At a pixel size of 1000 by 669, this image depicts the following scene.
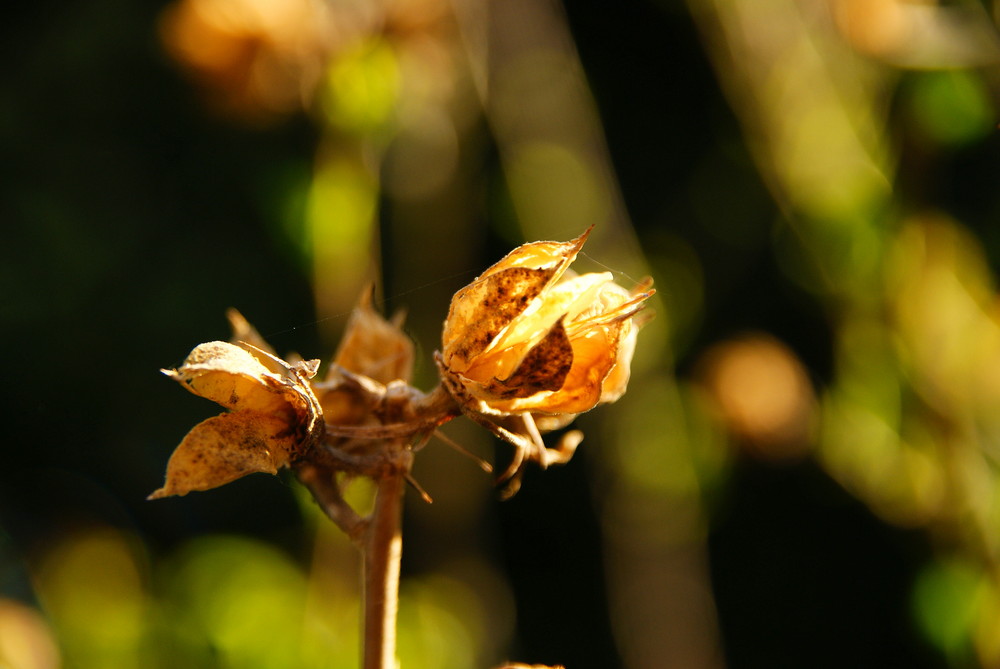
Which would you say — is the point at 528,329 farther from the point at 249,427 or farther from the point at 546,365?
the point at 249,427

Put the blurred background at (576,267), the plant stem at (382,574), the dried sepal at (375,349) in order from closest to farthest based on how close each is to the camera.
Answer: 1. the plant stem at (382,574)
2. the dried sepal at (375,349)
3. the blurred background at (576,267)

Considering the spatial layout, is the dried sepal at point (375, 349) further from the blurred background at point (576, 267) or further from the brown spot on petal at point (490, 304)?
the blurred background at point (576, 267)

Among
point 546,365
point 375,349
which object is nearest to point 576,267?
point 375,349

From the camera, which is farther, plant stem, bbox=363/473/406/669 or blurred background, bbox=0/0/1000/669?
blurred background, bbox=0/0/1000/669

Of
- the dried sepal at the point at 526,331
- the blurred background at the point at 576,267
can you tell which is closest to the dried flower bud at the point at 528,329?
the dried sepal at the point at 526,331

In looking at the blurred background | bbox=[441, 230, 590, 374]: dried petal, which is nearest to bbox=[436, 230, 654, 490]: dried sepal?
bbox=[441, 230, 590, 374]: dried petal

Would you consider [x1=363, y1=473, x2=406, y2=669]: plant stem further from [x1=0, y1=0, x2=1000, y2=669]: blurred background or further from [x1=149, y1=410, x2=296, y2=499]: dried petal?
[x1=0, y1=0, x2=1000, y2=669]: blurred background

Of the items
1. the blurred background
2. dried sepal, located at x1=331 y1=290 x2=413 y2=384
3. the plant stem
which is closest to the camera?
the plant stem

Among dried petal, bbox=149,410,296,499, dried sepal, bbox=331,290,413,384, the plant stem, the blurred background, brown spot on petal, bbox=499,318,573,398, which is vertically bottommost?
the blurred background

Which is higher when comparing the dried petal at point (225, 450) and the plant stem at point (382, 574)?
the dried petal at point (225, 450)
